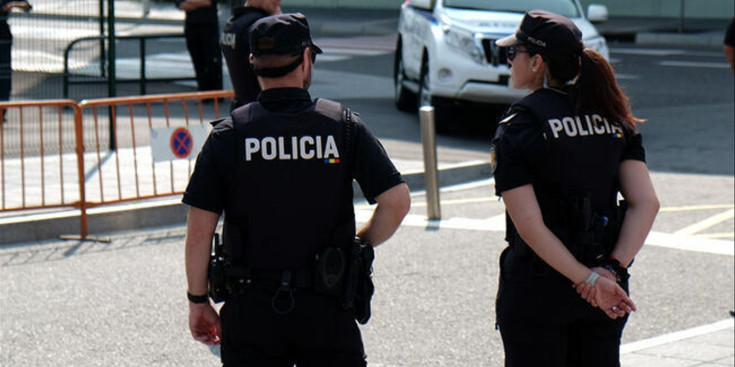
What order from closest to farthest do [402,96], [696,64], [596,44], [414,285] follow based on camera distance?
1. [414,285]
2. [596,44]
3. [402,96]
4. [696,64]

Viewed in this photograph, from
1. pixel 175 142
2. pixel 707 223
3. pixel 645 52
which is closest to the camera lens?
pixel 175 142

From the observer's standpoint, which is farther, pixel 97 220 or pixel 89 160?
pixel 89 160

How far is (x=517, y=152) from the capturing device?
411 cm

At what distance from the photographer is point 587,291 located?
4066 millimetres

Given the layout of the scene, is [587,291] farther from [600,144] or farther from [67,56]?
[67,56]

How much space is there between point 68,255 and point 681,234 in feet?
14.1

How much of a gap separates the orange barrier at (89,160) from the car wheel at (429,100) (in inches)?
86.1

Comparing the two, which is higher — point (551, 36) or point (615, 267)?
point (551, 36)

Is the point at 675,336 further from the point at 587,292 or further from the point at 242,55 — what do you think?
the point at 587,292

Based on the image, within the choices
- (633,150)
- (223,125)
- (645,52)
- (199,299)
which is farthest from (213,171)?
(645,52)

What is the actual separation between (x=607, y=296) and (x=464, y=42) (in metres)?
10.5

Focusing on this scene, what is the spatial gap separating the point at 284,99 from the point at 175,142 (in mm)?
6098

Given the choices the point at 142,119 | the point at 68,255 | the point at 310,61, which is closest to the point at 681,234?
the point at 68,255

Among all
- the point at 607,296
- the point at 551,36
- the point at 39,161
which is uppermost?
the point at 551,36
